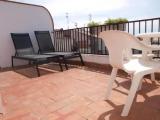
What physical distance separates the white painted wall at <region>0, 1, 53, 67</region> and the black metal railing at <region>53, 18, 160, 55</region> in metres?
0.73

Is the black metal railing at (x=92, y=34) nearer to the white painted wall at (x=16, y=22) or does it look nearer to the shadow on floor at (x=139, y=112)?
the white painted wall at (x=16, y=22)

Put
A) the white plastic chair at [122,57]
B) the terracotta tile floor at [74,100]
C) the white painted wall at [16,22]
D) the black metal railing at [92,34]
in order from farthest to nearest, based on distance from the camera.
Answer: the white painted wall at [16,22] < the black metal railing at [92,34] < the terracotta tile floor at [74,100] < the white plastic chair at [122,57]

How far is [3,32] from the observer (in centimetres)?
531

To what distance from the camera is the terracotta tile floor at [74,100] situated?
1.97m

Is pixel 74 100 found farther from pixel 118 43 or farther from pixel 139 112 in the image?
pixel 118 43

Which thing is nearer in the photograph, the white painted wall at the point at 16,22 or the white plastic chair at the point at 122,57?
the white plastic chair at the point at 122,57

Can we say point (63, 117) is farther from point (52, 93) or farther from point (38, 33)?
point (38, 33)

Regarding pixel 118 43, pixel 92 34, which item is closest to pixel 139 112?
pixel 118 43

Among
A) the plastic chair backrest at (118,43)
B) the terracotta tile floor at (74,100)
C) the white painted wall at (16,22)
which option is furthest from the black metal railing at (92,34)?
the plastic chair backrest at (118,43)

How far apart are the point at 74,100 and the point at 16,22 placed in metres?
4.13

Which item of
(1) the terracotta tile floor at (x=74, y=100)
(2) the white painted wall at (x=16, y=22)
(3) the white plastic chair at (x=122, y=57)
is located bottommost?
(1) the terracotta tile floor at (x=74, y=100)

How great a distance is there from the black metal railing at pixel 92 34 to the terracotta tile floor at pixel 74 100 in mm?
1058

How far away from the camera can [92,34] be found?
482 centimetres

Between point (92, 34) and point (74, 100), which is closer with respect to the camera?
point (74, 100)
